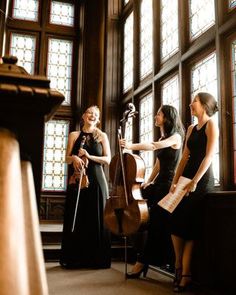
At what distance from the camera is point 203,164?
255cm

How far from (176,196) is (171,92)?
1945 millimetres

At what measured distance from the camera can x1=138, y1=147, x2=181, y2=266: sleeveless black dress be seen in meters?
3.04

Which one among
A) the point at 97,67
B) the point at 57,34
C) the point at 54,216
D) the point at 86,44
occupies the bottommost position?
the point at 54,216

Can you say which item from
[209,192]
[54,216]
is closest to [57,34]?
[54,216]

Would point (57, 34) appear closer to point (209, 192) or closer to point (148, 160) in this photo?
point (148, 160)

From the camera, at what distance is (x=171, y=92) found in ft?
14.1

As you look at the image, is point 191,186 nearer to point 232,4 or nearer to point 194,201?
point 194,201

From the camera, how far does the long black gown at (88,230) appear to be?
354 centimetres

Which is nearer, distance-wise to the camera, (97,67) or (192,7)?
(192,7)

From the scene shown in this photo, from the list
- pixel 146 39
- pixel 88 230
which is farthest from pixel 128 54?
pixel 88 230

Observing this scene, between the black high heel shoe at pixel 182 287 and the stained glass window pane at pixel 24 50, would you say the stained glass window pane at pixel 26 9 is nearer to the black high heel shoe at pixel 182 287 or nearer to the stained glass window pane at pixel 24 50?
the stained glass window pane at pixel 24 50

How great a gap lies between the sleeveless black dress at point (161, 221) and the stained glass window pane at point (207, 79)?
40 centimetres

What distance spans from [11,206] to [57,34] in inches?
263

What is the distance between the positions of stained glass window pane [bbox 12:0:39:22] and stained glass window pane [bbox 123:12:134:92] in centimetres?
181
